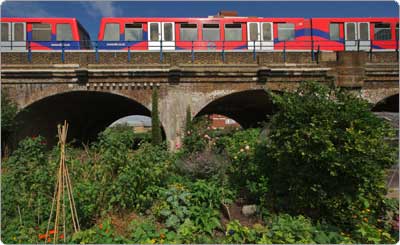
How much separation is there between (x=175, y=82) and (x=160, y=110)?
1.36 meters

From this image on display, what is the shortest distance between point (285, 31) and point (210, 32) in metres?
4.19

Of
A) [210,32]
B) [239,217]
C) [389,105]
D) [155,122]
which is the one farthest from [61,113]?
[389,105]

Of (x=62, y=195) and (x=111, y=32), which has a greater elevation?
(x=111, y=32)

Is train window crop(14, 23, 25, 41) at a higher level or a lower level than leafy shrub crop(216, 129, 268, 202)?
higher

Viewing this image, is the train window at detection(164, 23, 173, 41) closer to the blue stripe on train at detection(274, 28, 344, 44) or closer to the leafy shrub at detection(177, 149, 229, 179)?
the blue stripe on train at detection(274, 28, 344, 44)

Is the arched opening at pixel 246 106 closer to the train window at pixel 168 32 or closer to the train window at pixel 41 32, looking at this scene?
the train window at pixel 168 32

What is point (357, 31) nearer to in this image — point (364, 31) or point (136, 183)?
point (364, 31)

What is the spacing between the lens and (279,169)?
5.06m

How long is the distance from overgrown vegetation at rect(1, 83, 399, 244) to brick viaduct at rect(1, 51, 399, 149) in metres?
5.93

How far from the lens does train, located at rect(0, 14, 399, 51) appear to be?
1391cm

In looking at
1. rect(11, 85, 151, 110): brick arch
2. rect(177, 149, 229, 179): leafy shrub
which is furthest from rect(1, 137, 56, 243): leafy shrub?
rect(11, 85, 151, 110): brick arch

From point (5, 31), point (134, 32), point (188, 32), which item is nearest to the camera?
point (5, 31)

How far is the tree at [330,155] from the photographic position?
4383mm

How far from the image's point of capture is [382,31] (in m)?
15.1
